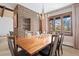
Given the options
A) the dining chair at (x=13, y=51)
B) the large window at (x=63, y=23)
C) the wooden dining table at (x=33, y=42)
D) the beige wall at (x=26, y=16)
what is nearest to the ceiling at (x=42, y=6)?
the beige wall at (x=26, y=16)

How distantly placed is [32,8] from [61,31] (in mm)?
736

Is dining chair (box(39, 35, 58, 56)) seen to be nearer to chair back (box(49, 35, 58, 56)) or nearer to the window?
chair back (box(49, 35, 58, 56))

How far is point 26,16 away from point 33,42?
52cm

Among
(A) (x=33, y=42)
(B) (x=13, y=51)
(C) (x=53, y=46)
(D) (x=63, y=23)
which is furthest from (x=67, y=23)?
(B) (x=13, y=51)

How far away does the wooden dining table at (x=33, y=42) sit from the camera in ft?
6.91

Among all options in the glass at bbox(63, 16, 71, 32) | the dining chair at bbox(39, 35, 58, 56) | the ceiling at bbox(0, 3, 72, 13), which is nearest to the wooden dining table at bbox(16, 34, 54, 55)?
the dining chair at bbox(39, 35, 58, 56)

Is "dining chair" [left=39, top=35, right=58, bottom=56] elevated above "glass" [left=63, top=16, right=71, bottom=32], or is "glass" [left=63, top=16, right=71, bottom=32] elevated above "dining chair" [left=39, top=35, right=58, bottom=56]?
"glass" [left=63, top=16, right=71, bottom=32]

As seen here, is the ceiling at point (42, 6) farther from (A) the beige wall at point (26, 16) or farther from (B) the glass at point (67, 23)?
(B) the glass at point (67, 23)

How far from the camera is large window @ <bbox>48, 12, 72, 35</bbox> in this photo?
7.18ft

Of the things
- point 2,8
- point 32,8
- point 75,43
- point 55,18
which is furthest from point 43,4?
point 75,43

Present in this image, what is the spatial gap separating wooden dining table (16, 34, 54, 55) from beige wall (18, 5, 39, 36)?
0.14m

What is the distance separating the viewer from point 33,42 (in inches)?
85.1

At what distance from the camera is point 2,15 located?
7.06 feet

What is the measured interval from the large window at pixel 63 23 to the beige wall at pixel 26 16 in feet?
1.22
